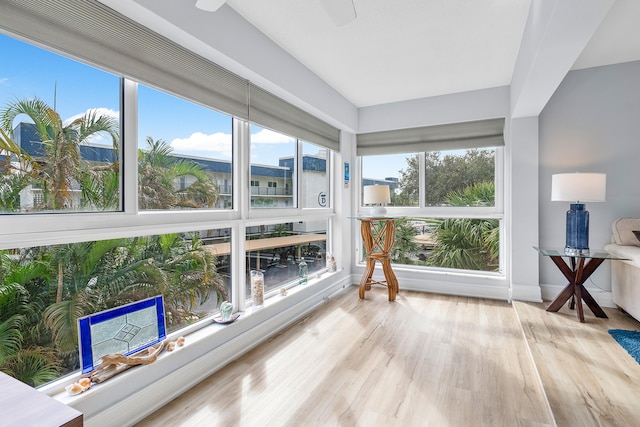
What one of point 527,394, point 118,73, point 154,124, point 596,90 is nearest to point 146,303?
point 154,124

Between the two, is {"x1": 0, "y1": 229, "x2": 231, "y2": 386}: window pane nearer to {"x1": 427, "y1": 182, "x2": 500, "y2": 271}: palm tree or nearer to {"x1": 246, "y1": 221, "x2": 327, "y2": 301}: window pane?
{"x1": 246, "y1": 221, "x2": 327, "y2": 301}: window pane

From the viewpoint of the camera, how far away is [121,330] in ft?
6.02

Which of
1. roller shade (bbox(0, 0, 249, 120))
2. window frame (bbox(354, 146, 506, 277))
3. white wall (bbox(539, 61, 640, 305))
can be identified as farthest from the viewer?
window frame (bbox(354, 146, 506, 277))

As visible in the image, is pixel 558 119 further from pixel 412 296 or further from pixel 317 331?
pixel 317 331

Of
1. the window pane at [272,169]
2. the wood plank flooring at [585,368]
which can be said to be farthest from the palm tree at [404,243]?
the window pane at [272,169]

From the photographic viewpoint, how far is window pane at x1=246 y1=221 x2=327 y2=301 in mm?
2959

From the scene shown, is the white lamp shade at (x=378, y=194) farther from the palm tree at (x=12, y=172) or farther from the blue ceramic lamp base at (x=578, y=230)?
the palm tree at (x=12, y=172)

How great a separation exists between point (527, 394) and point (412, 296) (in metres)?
2.05

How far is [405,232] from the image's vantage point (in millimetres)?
4496

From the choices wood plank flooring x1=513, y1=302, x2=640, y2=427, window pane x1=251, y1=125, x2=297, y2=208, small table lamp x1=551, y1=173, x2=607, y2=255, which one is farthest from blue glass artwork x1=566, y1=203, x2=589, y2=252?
window pane x1=251, y1=125, x2=297, y2=208

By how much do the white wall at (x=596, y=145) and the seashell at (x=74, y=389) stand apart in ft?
13.8

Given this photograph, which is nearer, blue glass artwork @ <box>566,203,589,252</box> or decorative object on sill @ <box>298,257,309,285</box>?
blue glass artwork @ <box>566,203,589,252</box>

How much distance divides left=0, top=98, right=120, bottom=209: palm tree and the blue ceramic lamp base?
3794 millimetres

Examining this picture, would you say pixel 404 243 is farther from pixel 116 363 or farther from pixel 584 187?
pixel 116 363
